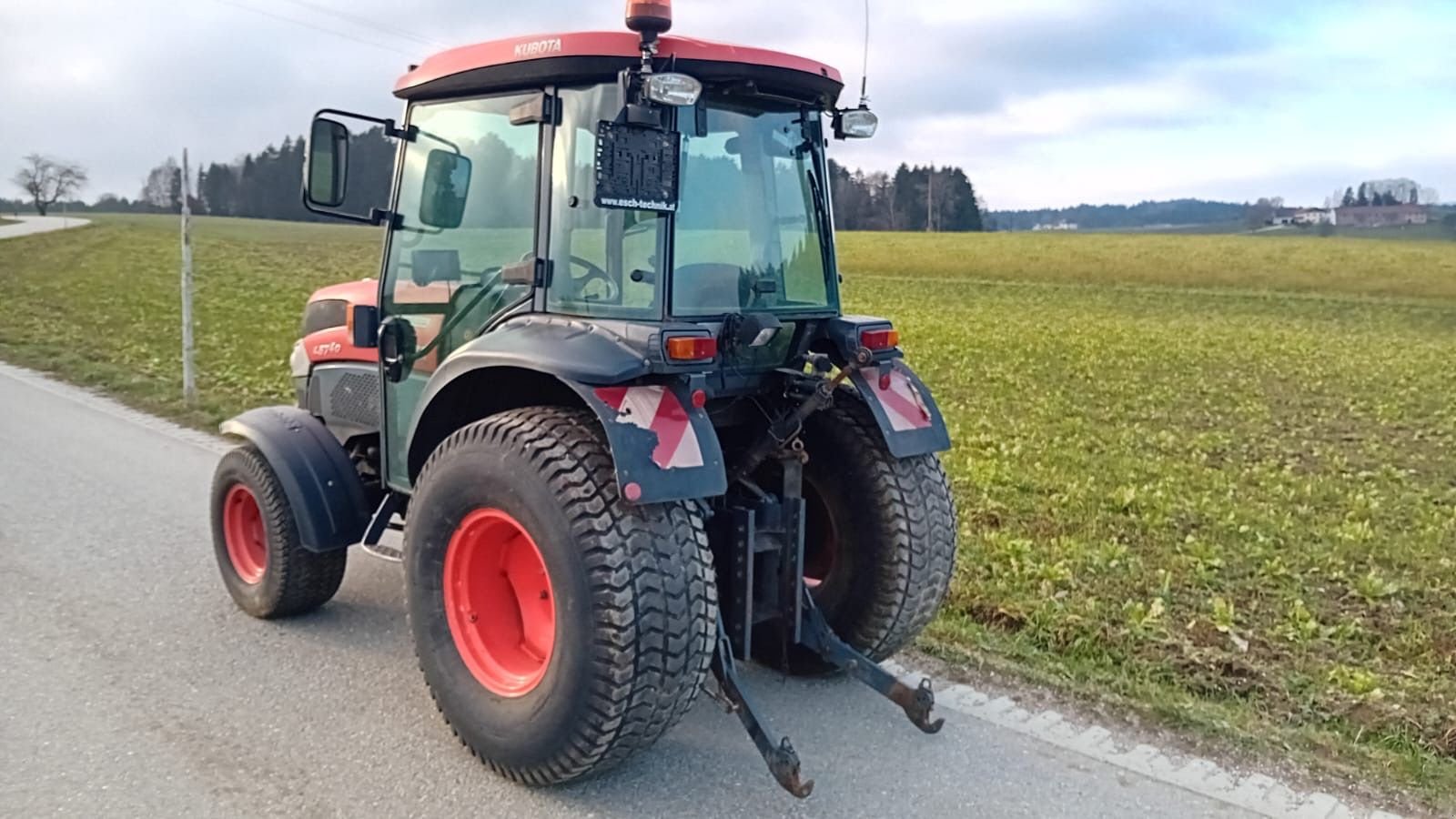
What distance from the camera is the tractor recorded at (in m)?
3.38

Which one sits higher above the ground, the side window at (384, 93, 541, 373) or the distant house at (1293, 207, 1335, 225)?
the distant house at (1293, 207, 1335, 225)

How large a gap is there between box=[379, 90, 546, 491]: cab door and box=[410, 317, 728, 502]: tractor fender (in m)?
0.30

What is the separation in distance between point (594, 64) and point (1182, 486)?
5.90 metres

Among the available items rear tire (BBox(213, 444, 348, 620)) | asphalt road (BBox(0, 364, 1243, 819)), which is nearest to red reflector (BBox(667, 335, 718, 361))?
asphalt road (BBox(0, 364, 1243, 819))

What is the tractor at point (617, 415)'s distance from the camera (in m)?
3.38

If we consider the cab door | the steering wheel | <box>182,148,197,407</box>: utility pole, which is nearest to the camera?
the steering wheel

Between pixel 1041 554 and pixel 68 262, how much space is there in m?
33.4

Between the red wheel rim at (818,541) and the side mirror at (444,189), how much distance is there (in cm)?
168

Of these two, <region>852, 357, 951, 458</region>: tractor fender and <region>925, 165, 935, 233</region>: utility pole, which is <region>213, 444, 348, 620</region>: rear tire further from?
<region>925, 165, 935, 233</region>: utility pole

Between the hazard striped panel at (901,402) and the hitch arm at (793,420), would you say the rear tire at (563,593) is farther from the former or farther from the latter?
the hazard striped panel at (901,402)

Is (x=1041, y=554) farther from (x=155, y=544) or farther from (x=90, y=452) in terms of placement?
(x=90, y=452)

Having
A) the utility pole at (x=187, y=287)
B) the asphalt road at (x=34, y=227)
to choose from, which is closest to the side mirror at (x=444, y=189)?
the utility pole at (x=187, y=287)

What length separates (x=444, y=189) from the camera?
4270 millimetres

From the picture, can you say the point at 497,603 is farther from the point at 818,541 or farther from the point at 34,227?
the point at 34,227
